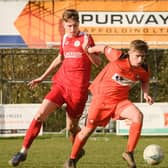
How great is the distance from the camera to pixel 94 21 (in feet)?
85.1

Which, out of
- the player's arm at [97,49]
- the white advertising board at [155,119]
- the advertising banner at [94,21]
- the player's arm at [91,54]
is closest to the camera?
the player's arm at [97,49]

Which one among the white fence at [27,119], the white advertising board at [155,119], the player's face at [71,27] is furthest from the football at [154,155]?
the white advertising board at [155,119]

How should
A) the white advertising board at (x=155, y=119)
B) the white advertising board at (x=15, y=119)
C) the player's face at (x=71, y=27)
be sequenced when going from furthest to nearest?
the white advertising board at (x=155, y=119)
the white advertising board at (x=15, y=119)
the player's face at (x=71, y=27)

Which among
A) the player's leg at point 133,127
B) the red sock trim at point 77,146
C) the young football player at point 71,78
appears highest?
the young football player at point 71,78

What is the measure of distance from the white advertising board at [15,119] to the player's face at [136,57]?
11.3 m

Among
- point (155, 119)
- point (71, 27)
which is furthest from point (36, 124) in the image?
point (155, 119)

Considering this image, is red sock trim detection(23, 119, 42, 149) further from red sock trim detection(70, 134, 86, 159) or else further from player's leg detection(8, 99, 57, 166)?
red sock trim detection(70, 134, 86, 159)

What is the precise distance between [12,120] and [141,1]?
758cm

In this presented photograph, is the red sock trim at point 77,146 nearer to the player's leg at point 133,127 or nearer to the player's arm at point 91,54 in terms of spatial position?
the player's leg at point 133,127

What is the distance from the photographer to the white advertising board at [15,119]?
819 inches

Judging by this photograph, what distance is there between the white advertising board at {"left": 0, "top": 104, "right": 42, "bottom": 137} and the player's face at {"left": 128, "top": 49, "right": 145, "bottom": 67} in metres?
11.3

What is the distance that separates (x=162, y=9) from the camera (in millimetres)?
25969

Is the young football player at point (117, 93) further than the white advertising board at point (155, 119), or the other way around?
the white advertising board at point (155, 119)

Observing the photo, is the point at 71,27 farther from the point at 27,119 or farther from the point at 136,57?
the point at 27,119
